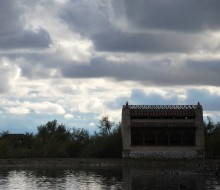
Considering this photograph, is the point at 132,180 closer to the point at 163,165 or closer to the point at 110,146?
the point at 163,165

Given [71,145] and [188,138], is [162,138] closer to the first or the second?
[188,138]

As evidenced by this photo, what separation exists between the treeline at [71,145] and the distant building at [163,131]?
455cm

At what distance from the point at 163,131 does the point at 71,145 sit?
20.8m

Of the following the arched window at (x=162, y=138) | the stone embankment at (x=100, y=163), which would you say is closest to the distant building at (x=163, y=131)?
the arched window at (x=162, y=138)

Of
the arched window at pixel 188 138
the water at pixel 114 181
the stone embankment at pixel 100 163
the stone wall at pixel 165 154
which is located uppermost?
the arched window at pixel 188 138

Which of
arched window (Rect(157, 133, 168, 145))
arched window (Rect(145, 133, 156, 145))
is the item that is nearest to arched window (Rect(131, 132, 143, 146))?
arched window (Rect(145, 133, 156, 145))

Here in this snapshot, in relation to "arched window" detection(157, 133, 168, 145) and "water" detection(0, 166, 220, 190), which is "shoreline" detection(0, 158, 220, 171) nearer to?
"arched window" detection(157, 133, 168, 145)

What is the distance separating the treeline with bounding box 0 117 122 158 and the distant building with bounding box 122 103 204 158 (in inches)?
179

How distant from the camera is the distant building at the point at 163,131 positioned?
11200cm

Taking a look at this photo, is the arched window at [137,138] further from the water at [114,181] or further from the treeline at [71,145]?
the water at [114,181]

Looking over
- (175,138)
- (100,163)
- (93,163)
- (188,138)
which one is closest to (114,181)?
(100,163)

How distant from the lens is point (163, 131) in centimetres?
11456

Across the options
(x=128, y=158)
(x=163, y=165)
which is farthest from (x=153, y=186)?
(x=128, y=158)

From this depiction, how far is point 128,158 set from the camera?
109m
